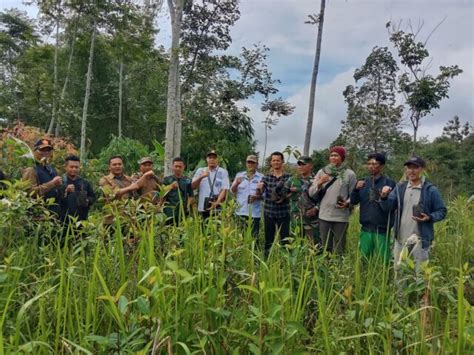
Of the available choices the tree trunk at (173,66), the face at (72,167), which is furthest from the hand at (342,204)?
the tree trunk at (173,66)

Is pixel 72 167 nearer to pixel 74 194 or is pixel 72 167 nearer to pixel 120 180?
pixel 74 194

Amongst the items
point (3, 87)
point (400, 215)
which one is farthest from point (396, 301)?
point (3, 87)

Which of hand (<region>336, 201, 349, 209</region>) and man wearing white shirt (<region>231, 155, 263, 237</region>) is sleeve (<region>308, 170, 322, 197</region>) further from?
man wearing white shirt (<region>231, 155, 263, 237</region>)

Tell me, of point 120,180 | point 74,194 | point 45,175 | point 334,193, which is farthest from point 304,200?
point 45,175

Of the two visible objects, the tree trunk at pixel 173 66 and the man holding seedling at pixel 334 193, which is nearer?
the man holding seedling at pixel 334 193

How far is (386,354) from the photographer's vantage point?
5.03 feet

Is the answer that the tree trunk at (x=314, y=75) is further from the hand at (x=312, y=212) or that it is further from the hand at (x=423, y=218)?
the hand at (x=423, y=218)

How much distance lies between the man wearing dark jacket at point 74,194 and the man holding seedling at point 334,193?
2.21 meters

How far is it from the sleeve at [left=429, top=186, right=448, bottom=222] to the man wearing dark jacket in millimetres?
3059

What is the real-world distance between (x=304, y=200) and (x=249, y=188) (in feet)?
2.57

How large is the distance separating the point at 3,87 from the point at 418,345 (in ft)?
73.4

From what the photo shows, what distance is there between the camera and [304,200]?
16.0 feet

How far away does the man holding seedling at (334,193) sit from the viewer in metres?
4.52

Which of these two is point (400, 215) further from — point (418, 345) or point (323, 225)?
point (418, 345)
